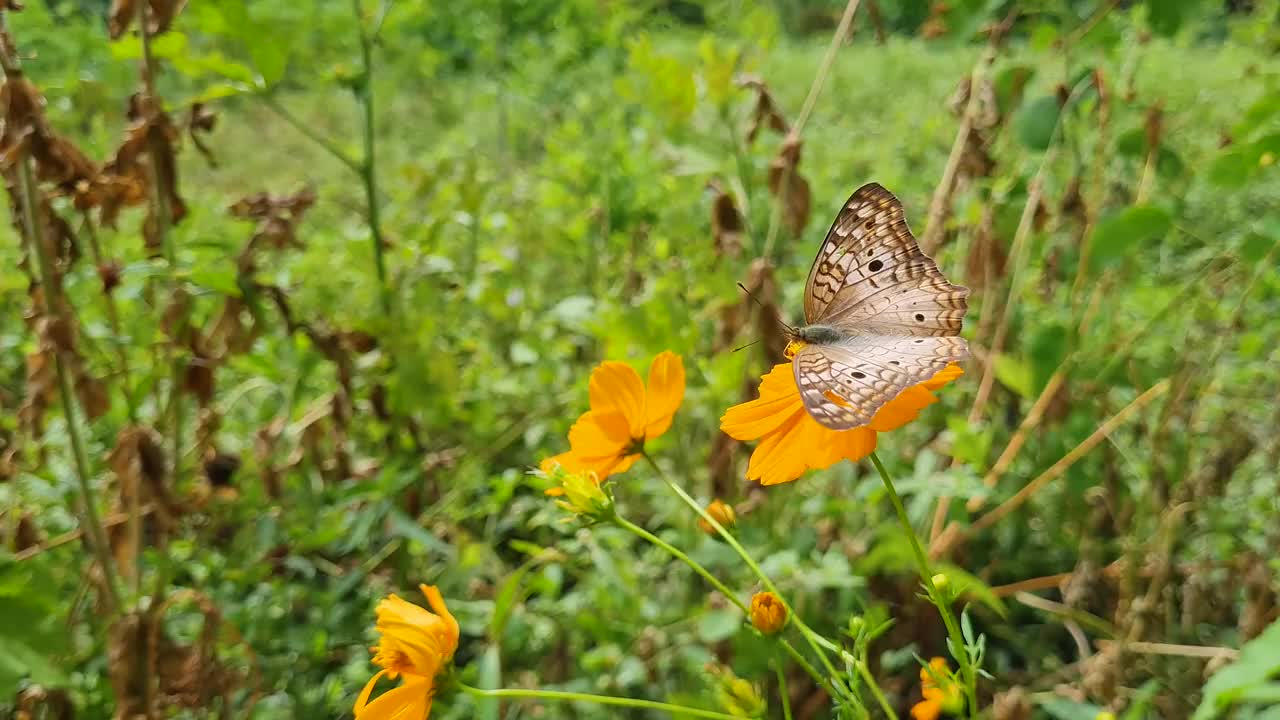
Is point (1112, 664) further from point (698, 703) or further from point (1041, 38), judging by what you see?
point (1041, 38)

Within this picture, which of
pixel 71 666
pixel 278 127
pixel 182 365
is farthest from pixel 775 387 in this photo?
pixel 278 127

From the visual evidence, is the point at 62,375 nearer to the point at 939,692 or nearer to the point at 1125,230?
the point at 939,692

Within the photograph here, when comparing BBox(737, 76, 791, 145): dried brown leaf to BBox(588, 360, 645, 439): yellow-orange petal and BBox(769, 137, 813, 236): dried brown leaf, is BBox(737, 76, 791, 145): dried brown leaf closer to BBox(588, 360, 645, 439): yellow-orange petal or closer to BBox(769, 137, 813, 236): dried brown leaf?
BBox(769, 137, 813, 236): dried brown leaf

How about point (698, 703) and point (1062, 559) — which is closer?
point (698, 703)

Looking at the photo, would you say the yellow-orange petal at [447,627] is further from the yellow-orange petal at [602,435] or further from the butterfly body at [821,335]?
the butterfly body at [821,335]

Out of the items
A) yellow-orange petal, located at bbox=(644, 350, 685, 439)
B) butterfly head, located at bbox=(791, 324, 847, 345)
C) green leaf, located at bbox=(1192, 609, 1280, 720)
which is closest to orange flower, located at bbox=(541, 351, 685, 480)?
yellow-orange petal, located at bbox=(644, 350, 685, 439)

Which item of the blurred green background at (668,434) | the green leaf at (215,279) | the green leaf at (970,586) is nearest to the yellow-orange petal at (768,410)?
the green leaf at (970,586)

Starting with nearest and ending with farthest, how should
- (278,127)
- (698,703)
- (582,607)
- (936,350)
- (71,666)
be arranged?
(936,350) < (698,703) < (71,666) < (582,607) < (278,127)

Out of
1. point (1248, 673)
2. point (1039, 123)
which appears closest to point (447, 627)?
point (1248, 673)
